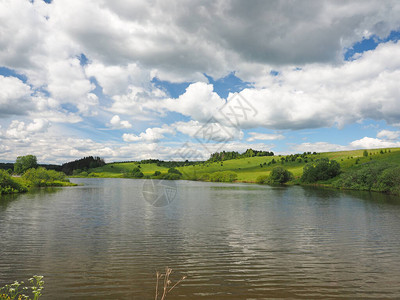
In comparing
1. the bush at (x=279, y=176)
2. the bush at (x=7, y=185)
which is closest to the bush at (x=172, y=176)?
the bush at (x=279, y=176)

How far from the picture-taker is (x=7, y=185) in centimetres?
5728

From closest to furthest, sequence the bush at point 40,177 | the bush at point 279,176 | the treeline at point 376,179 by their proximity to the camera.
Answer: the treeline at point 376,179, the bush at point 40,177, the bush at point 279,176

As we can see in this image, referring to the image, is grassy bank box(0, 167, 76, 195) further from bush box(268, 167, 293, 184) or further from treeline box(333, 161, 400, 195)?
treeline box(333, 161, 400, 195)

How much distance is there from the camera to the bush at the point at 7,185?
55125 millimetres

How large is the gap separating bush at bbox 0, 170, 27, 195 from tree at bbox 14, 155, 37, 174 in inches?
2499

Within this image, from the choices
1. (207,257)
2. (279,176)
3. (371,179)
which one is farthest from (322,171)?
(207,257)

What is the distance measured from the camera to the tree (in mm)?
113787

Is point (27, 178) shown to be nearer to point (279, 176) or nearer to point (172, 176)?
point (279, 176)

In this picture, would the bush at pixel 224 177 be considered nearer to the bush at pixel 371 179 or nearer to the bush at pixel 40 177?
the bush at pixel 371 179

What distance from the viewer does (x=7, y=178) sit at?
5747 centimetres

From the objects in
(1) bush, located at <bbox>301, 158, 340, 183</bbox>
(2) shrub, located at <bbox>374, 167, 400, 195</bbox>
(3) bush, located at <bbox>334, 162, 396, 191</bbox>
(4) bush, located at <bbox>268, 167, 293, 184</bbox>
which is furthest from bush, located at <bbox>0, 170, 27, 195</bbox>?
(1) bush, located at <bbox>301, 158, 340, 183</bbox>

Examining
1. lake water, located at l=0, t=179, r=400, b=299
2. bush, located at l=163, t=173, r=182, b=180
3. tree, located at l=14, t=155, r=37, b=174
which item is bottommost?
lake water, located at l=0, t=179, r=400, b=299

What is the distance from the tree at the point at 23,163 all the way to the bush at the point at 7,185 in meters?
63.5

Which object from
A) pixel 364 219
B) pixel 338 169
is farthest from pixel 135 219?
pixel 338 169
